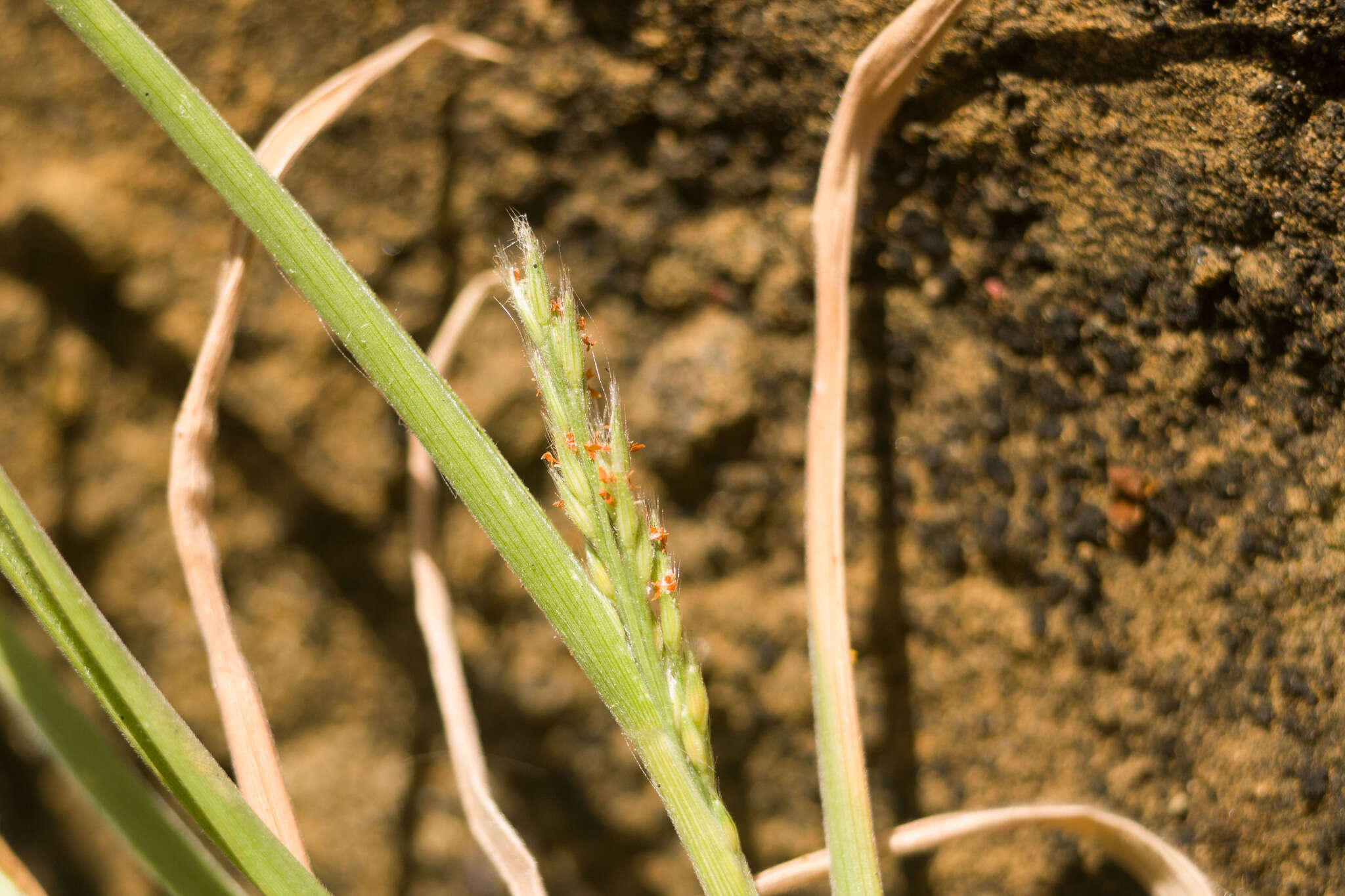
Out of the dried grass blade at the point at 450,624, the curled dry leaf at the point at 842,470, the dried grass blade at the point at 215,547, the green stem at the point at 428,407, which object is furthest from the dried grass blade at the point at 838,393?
the dried grass blade at the point at 215,547

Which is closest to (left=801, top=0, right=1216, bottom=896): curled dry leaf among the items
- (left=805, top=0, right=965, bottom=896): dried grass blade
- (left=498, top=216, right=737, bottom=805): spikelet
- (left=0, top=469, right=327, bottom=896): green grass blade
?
(left=805, top=0, right=965, bottom=896): dried grass blade

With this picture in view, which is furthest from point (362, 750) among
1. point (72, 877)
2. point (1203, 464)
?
point (1203, 464)

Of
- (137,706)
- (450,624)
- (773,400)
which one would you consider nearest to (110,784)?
(137,706)

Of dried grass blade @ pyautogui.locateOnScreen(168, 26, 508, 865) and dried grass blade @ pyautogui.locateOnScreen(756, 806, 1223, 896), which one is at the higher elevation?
dried grass blade @ pyautogui.locateOnScreen(168, 26, 508, 865)

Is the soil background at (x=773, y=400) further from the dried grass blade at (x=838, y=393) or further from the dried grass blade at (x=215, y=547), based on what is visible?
the dried grass blade at (x=215, y=547)

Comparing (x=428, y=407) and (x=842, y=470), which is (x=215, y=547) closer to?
(x=428, y=407)

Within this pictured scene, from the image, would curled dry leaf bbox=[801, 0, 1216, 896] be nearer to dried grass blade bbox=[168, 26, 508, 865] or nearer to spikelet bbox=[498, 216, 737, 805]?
spikelet bbox=[498, 216, 737, 805]
